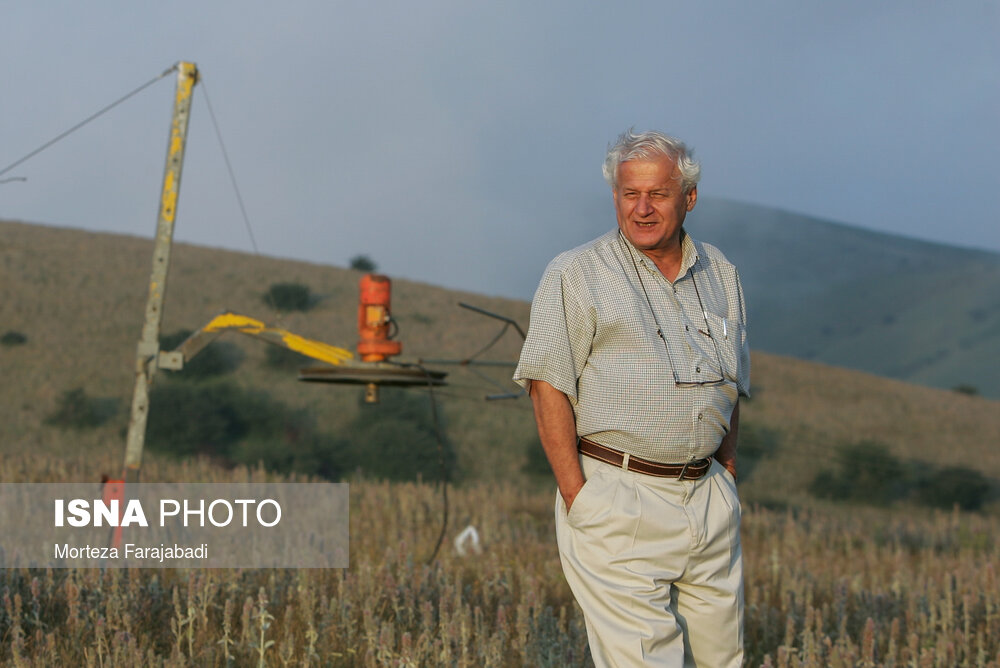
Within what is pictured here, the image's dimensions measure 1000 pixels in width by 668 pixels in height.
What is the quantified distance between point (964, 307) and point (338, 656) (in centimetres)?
12404

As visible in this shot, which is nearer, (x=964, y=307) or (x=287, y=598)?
(x=287, y=598)

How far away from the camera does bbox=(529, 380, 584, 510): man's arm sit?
3.77m

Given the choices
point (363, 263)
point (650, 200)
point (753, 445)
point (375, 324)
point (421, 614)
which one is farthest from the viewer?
point (363, 263)

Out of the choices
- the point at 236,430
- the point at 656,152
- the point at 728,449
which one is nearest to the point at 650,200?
the point at 656,152

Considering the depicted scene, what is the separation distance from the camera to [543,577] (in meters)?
7.91

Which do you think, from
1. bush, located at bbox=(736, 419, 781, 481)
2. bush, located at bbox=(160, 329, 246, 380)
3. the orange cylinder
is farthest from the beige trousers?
bush, located at bbox=(160, 329, 246, 380)

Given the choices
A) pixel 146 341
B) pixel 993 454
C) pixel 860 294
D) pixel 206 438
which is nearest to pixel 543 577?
pixel 146 341

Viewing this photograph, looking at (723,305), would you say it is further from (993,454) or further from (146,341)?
(993,454)

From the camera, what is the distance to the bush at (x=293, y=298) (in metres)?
45.3

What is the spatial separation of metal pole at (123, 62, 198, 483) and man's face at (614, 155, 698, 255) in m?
5.12

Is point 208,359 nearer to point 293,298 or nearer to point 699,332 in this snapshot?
point 293,298

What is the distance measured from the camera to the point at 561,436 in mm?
3768

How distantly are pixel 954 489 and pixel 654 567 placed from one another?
31.7 metres

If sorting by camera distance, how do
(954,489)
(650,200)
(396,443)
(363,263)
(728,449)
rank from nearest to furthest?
1. (650,200)
2. (728,449)
3. (396,443)
4. (954,489)
5. (363,263)
